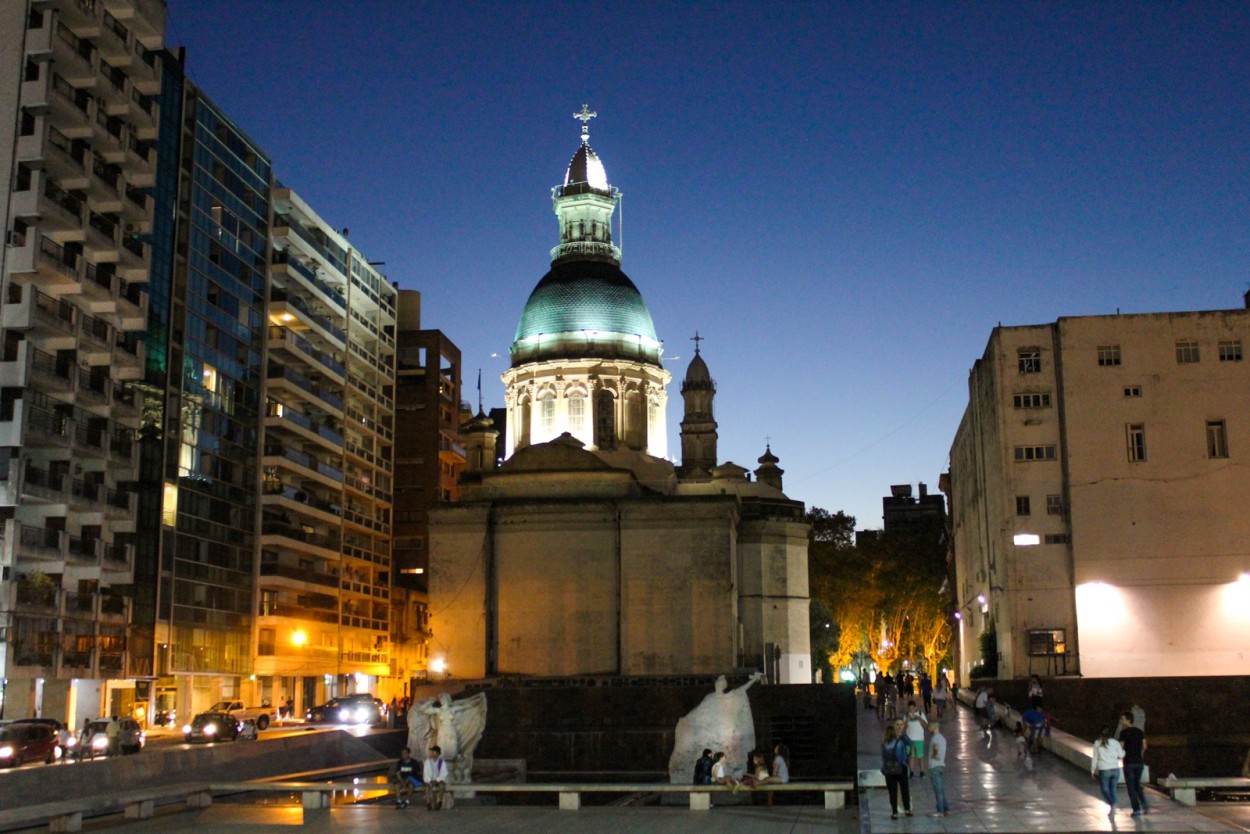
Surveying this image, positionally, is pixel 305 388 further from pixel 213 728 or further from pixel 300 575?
pixel 213 728

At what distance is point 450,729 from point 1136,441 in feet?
101

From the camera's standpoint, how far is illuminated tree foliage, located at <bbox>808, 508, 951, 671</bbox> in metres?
84.0

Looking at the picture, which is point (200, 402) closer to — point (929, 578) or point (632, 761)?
point (632, 761)

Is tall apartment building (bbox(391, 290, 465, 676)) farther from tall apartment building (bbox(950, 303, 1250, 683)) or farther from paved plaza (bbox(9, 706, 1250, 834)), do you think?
paved plaza (bbox(9, 706, 1250, 834))

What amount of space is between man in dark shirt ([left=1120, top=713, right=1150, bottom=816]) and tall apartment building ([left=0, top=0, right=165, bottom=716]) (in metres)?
31.4

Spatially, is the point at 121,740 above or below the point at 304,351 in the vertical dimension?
below

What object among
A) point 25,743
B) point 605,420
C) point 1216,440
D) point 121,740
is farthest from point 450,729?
point 605,420

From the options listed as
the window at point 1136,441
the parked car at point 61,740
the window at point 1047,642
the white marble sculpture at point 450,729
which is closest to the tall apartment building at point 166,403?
the parked car at point 61,740

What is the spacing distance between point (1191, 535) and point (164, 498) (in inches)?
1478

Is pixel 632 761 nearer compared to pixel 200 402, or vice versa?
pixel 632 761

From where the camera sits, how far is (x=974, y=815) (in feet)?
70.0

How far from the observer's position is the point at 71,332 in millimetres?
43375

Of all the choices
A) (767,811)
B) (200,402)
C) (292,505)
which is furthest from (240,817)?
(292,505)

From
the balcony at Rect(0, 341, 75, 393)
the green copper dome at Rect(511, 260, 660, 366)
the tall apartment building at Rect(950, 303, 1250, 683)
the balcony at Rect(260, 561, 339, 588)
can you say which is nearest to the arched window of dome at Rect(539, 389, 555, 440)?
the green copper dome at Rect(511, 260, 660, 366)
